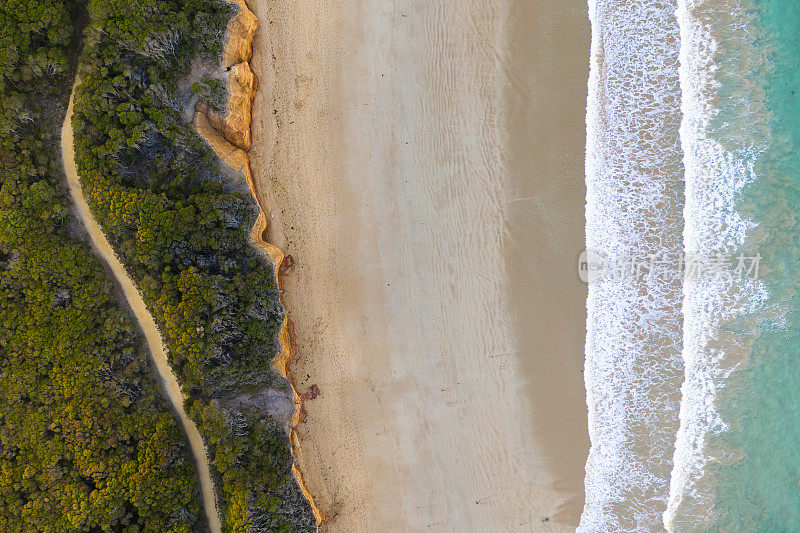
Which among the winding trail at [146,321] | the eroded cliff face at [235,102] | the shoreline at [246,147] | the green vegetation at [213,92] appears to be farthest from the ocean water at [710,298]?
the winding trail at [146,321]

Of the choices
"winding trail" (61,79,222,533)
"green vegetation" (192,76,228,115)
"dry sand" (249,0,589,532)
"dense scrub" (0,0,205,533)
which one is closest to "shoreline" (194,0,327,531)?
"green vegetation" (192,76,228,115)

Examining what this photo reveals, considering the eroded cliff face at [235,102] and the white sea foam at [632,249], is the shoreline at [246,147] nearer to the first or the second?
the eroded cliff face at [235,102]

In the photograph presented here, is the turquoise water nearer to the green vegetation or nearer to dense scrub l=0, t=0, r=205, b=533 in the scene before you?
the green vegetation

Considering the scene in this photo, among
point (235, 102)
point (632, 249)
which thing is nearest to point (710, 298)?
point (632, 249)

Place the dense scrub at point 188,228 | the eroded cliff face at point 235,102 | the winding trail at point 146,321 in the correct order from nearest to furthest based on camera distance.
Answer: the dense scrub at point 188,228, the winding trail at point 146,321, the eroded cliff face at point 235,102

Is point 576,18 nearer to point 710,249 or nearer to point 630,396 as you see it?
point 710,249

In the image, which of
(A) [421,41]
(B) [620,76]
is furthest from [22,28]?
(B) [620,76]

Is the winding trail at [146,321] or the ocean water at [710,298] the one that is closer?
the winding trail at [146,321]
